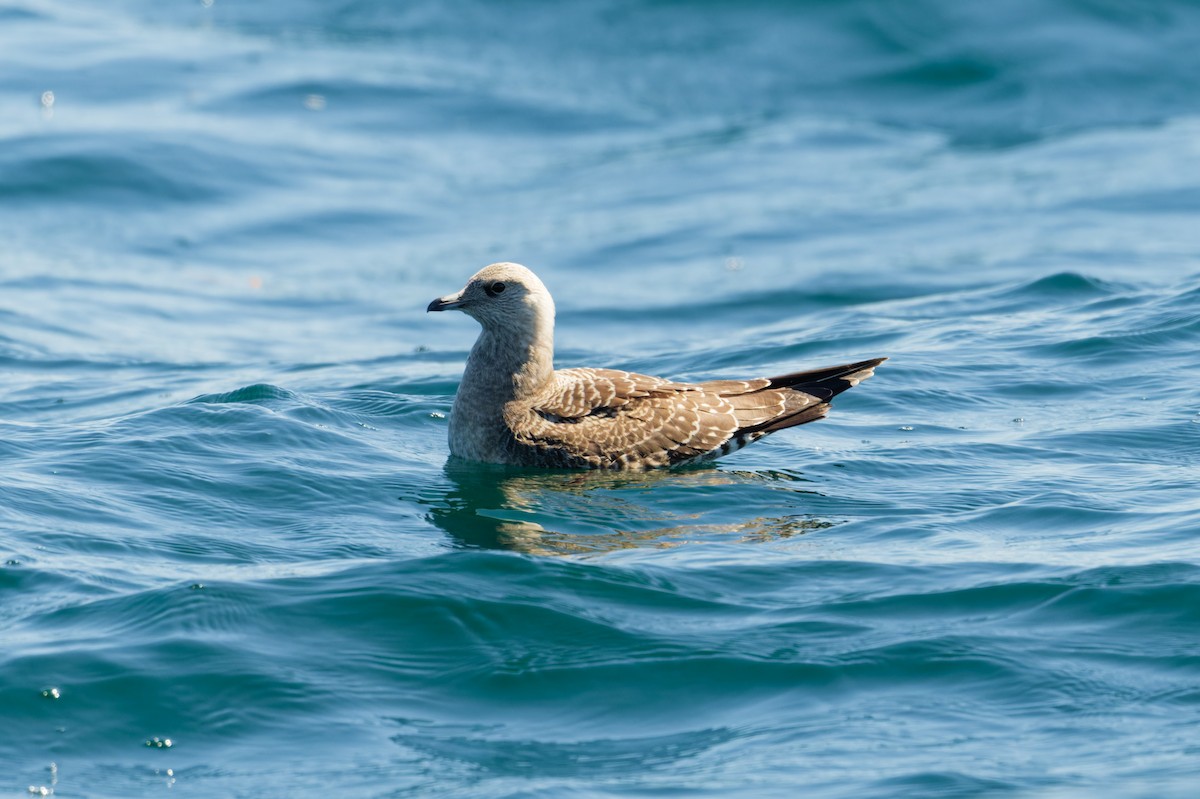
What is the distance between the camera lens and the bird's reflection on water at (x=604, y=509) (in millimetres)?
9180

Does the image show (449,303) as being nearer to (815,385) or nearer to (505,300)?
(505,300)

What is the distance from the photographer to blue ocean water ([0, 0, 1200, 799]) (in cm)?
709

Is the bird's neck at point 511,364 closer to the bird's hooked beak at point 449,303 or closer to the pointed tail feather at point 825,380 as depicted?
the bird's hooked beak at point 449,303

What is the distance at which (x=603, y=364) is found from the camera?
51.6 ft

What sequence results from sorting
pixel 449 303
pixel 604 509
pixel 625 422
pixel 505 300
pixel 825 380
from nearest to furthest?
pixel 604 509
pixel 625 422
pixel 449 303
pixel 505 300
pixel 825 380

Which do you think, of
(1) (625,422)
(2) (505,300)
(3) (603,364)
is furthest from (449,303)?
(3) (603,364)

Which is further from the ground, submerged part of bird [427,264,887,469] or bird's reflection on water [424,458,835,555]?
submerged part of bird [427,264,887,469]

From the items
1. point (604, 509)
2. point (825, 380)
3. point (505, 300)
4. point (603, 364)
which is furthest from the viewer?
point (603, 364)

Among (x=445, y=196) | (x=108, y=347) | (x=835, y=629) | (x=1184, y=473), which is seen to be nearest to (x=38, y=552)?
(x=835, y=629)

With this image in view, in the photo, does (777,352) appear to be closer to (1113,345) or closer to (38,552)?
(1113,345)

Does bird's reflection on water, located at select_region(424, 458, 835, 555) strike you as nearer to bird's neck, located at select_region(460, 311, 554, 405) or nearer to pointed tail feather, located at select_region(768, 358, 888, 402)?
bird's neck, located at select_region(460, 311, 554, 405)

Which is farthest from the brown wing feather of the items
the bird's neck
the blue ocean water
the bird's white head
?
the bird's white head

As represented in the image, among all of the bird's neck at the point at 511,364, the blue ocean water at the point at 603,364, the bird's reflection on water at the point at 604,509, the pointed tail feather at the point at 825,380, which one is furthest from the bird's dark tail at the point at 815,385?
the bird's neck at the point at 511,364

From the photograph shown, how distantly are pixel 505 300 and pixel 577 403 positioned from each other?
0.88m
